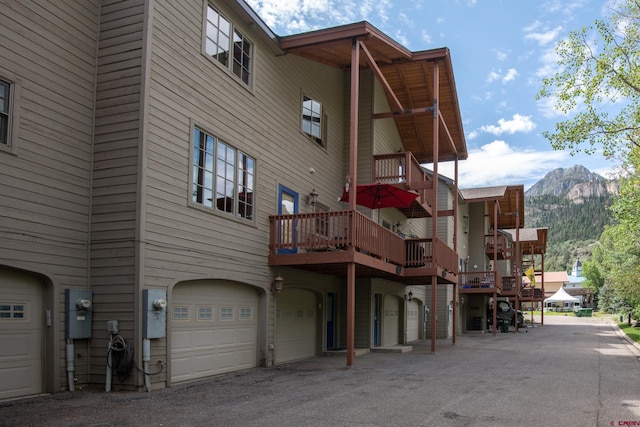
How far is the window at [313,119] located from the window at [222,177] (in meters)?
3.41

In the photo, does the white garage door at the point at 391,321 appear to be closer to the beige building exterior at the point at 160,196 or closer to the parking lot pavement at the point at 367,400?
the beige building exterior at the point at 160,196

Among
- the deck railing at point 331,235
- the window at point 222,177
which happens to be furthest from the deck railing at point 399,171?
the window at point 222,177

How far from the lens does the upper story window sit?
38.4 ft

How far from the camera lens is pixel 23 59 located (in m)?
8.57

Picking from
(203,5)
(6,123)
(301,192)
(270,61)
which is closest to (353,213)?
(301,192)

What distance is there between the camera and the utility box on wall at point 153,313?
927 cm

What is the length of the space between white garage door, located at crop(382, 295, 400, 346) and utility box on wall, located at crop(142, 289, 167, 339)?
1165cm

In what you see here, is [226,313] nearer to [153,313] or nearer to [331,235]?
[153,313]

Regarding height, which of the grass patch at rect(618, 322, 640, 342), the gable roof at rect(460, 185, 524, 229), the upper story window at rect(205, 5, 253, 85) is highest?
the upper story window at rect(205, 5, 253, 85)

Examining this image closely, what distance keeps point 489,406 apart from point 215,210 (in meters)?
6.08

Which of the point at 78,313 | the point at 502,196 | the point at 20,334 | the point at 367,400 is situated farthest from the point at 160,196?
the point at 502,196

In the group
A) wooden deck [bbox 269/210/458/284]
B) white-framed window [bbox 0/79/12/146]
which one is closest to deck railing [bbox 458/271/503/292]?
wooden deck [bbox 269/210/458/284]

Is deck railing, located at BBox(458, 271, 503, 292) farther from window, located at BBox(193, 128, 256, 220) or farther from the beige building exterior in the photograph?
window, located at BBox(193, 128, 256, 220)

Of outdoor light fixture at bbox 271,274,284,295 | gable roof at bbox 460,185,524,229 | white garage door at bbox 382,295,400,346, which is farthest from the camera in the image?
gable roof at bbox 460,185,524,229
